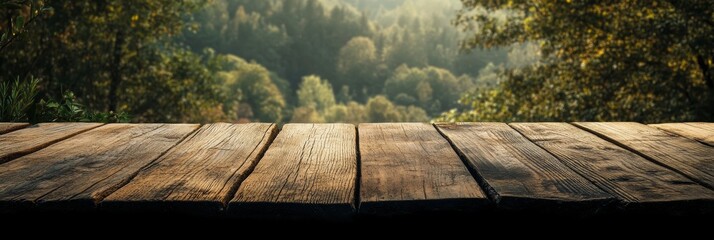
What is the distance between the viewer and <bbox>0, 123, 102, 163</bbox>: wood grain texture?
2090 mm

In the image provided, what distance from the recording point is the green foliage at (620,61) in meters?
8.80

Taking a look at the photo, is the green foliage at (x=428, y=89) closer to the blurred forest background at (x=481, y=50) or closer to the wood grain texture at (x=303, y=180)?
the blurred forest background at (x=481, y=50)

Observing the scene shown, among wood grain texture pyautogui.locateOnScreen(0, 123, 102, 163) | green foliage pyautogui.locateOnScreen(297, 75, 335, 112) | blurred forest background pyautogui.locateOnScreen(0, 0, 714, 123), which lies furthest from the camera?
green foliage pyautogui.locateOnScreen(297, 75, 335, 112)

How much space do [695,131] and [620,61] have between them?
786 centimetres

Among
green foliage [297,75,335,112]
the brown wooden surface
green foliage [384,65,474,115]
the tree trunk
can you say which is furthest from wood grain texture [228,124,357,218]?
green foliage [384,65,474,115]

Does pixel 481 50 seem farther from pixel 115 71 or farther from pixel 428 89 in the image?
pixel 428 89

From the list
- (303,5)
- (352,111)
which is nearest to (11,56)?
(352,111)

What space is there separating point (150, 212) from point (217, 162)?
18.6 inches

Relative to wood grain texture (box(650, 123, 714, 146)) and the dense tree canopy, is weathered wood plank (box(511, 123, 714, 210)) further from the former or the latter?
the dense tree canopy

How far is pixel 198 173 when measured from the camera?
1.79 metres

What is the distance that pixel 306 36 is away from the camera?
4299 inches

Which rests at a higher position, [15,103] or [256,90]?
[15,103]

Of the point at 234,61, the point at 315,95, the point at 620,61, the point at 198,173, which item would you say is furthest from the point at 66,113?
the point at 315,95

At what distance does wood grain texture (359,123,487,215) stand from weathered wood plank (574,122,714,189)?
1.92 ft
